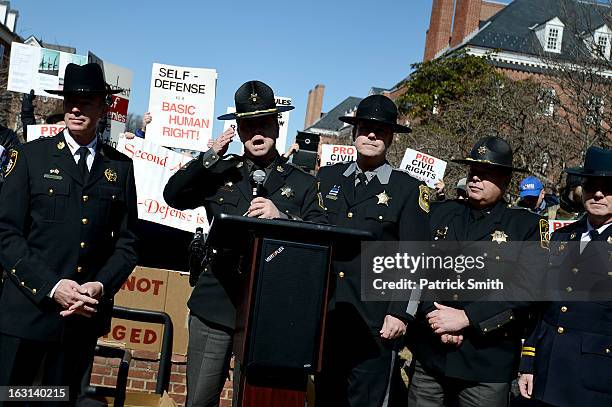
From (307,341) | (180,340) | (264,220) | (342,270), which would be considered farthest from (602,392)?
(180,340)

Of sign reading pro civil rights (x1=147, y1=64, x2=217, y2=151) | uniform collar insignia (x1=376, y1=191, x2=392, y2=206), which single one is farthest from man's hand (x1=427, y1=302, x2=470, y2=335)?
sign reading pro civil rights (x1=147, y1=64, x2=217, y2=151)

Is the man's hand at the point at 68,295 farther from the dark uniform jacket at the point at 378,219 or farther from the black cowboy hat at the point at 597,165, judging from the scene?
the black cowboy hat at the point at 597,165

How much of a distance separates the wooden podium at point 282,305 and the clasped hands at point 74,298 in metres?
1.01

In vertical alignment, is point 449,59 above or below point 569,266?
above

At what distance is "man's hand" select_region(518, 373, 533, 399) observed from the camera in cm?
456

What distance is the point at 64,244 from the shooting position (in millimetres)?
4059

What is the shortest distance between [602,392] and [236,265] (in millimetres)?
2183

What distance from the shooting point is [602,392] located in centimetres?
424

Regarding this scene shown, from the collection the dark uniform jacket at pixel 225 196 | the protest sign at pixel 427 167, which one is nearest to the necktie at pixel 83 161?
the dark uniform jacket at pixel 225 196

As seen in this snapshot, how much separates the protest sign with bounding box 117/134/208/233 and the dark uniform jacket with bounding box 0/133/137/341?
5.02 metres

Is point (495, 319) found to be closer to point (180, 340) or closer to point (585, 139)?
point (180, 340)

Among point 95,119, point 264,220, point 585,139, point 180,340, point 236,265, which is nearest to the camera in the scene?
point 264,220

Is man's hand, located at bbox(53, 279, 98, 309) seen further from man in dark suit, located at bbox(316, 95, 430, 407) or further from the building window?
the building window

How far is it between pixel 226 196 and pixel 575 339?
2169 mm
